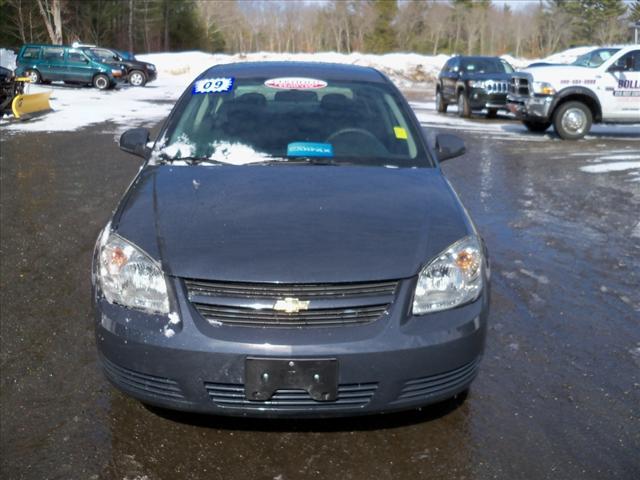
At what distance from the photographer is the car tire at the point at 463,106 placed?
20.1 meters

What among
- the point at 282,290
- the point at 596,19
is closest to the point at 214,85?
the point at 282,290

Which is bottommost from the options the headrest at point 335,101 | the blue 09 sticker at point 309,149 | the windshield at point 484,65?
the blue 09 sticker at point 309,149

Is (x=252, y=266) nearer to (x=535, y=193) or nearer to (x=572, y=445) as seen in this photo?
(x=572, y=445)

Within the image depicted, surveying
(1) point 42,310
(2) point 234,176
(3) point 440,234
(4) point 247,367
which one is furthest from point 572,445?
(1) point 42,310

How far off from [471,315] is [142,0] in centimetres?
6270

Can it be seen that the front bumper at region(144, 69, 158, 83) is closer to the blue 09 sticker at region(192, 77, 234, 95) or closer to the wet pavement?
the wet pavement

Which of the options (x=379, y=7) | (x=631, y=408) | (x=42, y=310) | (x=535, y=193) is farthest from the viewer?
(x=379, y=7)

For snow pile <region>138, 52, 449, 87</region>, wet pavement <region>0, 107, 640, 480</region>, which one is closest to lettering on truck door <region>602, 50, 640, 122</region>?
wet pavement <region>0, 107, 640, 480</region>

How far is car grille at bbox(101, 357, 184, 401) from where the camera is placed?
2.91 metres

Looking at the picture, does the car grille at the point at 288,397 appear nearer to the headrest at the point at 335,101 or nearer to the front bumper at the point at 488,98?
the headrest at the point at 335,101

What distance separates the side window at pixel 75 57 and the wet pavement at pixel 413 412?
24868 millimetres

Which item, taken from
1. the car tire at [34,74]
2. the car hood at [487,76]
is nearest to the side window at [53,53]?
the car tire at [34,74]

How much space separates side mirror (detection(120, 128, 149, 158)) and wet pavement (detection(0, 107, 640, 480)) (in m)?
1.08

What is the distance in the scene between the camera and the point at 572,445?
126 inches
